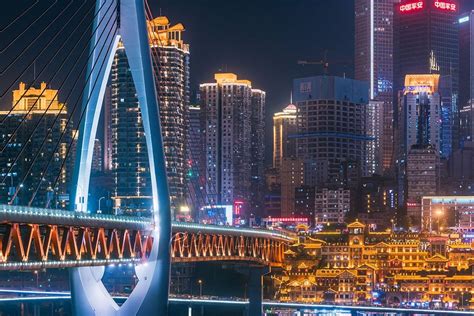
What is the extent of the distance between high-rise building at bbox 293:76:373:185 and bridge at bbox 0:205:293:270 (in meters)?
83.9

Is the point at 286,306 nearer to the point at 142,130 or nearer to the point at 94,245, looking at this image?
the point at 94,245

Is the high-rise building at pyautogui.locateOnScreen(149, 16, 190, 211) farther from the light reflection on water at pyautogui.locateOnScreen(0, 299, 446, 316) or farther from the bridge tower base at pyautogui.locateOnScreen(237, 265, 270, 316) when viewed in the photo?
the bridge tower base at pyautogui.locateOnScreen(237, 265, 270, 316)

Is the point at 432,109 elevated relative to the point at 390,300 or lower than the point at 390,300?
elevated

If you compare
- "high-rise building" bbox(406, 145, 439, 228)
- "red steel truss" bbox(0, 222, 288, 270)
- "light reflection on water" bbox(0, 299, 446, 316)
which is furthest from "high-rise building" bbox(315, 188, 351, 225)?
"red steel truss" bbox(0, 222, 288, 270)

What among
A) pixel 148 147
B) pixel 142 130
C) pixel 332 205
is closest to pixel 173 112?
pixel 142 130

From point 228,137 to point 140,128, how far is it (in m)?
23.6

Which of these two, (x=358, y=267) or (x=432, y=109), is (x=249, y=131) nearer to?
(x=432, y=109)

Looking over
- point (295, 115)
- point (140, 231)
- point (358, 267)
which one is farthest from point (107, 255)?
point (295, 115)

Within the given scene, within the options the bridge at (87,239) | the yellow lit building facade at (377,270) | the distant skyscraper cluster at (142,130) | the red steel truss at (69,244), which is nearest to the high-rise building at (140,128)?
the distant skyscraper cluster at (142,130)

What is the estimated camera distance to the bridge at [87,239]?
3120cm

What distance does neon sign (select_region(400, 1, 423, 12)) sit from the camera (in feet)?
517

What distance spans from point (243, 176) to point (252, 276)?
61.6 meters

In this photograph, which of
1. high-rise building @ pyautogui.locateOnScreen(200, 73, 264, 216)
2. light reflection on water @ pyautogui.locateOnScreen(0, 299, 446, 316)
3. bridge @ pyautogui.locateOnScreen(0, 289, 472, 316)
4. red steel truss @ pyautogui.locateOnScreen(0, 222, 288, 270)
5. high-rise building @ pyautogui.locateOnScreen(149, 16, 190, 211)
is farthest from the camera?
high-rise building @ pyautogui.locateOnScreen(200, 73, 264, 216)

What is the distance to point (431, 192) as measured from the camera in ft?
387
